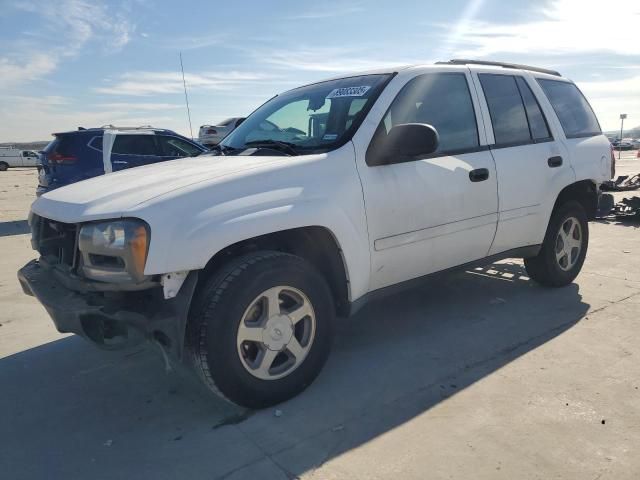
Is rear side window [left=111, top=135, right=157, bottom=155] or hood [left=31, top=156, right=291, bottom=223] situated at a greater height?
rear side window [left=111, top=135, right=157, bottom=155]

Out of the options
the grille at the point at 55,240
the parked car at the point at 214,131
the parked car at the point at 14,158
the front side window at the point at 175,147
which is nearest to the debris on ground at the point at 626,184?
the front side window at the point at 175,147

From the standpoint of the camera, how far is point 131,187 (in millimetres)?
2797

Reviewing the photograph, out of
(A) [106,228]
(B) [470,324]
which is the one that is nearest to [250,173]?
(A) [106,228]

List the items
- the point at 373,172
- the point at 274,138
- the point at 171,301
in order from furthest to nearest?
the point at 274,138 < the point at 373,172 < the point at 171,301

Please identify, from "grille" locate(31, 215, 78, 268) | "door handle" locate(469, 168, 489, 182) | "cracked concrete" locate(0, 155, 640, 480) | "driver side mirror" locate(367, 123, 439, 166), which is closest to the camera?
"cracked concrete" locate(0, 155, 640, 480)

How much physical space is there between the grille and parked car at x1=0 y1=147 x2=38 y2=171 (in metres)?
41.1

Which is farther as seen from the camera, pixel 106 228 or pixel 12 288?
pixel 12 288

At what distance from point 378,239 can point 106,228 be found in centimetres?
154

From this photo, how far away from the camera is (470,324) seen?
3.98m

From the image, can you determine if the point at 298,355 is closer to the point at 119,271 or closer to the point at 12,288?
the point at 119,271

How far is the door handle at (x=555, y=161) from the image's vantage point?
421 cm

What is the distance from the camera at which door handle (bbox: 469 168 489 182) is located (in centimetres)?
359

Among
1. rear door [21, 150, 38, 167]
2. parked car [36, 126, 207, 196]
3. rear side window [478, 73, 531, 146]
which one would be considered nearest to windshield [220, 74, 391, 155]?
rear side window [478, 73, 531, 146]

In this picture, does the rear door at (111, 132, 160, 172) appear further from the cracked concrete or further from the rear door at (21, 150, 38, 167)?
the rear door at (21, 150, 38, 167)
